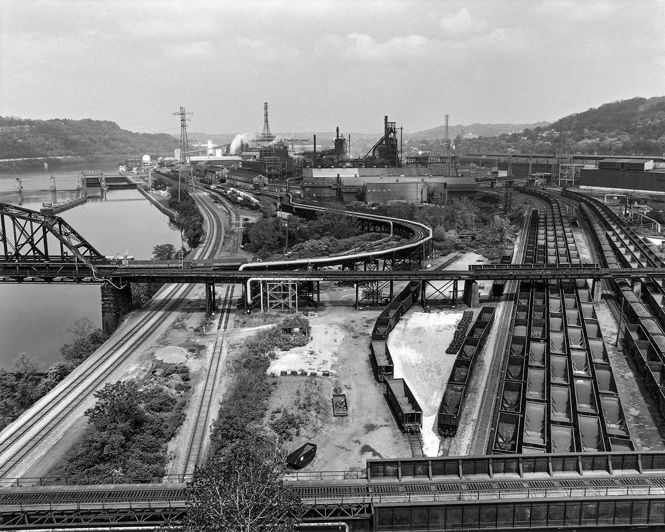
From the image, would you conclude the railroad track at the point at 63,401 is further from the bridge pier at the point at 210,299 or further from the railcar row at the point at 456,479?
the railcar row at the point at 456,479

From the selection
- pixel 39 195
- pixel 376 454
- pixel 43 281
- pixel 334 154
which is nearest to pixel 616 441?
pixel 376 454

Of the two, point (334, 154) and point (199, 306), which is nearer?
point (199, 306)

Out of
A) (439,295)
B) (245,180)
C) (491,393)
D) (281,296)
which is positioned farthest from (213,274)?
(245,180)

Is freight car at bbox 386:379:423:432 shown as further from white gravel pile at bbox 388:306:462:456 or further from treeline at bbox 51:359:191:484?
treeline at bbox 51:359:191:484

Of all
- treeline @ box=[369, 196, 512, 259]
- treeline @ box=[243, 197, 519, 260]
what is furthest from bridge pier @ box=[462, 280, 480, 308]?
treeline @ box=[243, 197, 519, 260]

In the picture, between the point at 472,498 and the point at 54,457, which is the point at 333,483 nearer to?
the point at 472,498

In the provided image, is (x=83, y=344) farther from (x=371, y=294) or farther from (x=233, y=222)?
(x=233, y=222)
